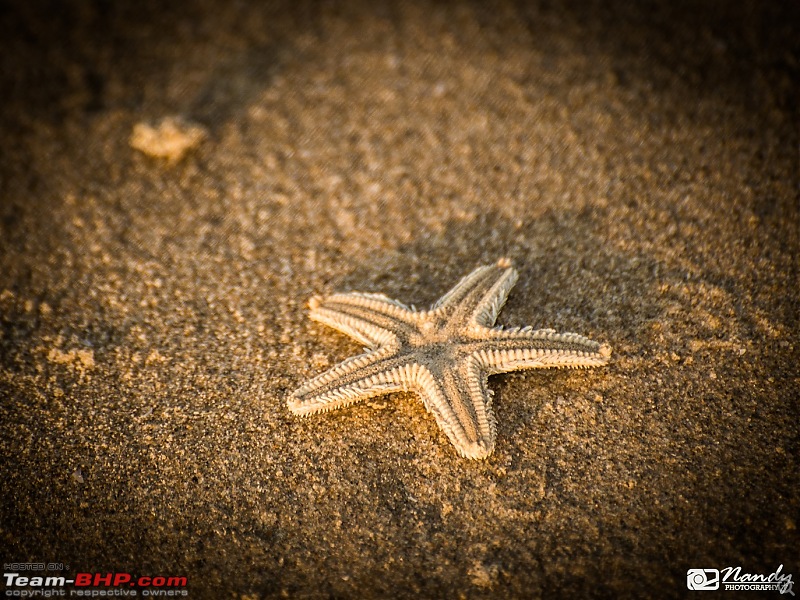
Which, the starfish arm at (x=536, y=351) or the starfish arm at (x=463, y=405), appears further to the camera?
the starfish arm at (x=536, y=351)

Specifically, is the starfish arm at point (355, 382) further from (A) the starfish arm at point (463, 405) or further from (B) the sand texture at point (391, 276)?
(B) the sand texture at point (391, 276)

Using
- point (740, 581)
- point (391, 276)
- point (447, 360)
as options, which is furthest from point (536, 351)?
point (740, 581)

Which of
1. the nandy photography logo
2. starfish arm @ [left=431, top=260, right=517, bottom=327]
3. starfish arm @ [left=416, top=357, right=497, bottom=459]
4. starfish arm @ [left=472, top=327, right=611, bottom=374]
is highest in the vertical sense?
starfish arm @ [left=431, top=260, right=517, bottom=327]

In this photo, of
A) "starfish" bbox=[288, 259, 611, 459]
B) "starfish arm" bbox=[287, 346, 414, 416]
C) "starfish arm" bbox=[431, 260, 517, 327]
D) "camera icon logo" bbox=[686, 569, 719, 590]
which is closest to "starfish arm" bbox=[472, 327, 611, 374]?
"starfish" bbox=[288, 259, 611, 459]

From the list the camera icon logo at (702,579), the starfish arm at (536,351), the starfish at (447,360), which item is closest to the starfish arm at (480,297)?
the starfish at (447,360)

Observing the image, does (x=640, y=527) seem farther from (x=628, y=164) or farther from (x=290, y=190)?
(x=290, y=190)

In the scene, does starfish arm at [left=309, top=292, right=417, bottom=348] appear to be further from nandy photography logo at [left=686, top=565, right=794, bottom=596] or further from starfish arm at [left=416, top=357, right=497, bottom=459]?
nandy photography logo at [left=686, top=565, right=794, bottom=596]

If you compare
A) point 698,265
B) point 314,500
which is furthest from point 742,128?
point 314,500

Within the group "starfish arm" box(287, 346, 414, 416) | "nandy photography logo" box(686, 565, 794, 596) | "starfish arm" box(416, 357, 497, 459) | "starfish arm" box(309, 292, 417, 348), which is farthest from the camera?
"starfish arm" box(309, 292, 417, 348)
